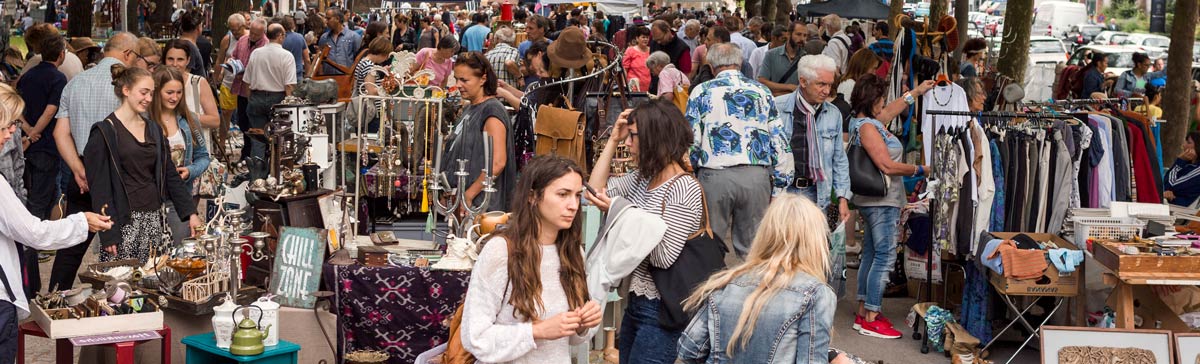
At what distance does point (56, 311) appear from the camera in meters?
5.39

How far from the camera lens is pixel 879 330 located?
7.76 meters

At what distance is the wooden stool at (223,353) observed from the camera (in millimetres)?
5273

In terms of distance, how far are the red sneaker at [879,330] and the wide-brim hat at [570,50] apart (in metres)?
2.66

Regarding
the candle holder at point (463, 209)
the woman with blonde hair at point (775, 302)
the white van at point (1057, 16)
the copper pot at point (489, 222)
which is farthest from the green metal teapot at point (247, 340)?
the white van at point (1057, 16)

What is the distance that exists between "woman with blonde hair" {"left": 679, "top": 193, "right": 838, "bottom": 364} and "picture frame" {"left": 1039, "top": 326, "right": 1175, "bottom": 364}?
2756 millimetres

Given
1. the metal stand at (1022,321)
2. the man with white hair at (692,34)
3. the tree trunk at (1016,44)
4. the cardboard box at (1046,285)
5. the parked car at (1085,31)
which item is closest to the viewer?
the cardboard box at (1046,285)

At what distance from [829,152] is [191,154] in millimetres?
3522

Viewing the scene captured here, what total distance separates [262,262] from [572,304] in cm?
290

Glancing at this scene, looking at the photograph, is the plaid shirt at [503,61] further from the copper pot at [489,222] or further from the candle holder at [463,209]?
the copper pot at [489,222]

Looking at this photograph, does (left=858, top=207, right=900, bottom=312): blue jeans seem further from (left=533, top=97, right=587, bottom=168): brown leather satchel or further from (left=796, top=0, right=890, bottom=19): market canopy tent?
(left=796, top=0, right=890, bottom=19): market canopy tent

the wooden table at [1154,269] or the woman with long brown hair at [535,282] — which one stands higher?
the woman with long brown hair at [535,282]

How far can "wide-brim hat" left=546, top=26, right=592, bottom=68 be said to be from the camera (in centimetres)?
893

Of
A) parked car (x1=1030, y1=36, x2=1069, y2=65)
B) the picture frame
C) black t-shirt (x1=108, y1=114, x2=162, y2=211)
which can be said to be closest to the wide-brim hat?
black t-shirt (x1=108, y1=114, x2=162, y2=211)

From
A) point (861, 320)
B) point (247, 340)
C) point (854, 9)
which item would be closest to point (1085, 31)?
point (854, 9)
